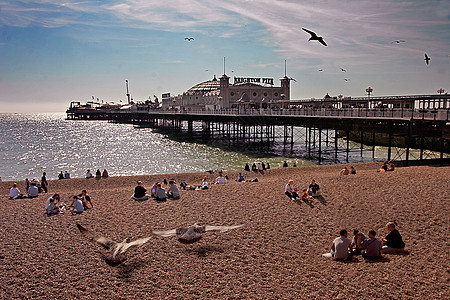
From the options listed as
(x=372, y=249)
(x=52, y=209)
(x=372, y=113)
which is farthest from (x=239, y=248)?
(x=372, y=113)

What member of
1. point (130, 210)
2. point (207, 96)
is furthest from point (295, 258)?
point (207, 96)

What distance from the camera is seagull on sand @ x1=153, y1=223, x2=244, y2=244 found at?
8.92m

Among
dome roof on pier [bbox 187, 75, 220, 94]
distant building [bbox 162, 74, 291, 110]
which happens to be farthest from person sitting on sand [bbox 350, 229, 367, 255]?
dome roof on pier [bbox 187, 75, 220, 94]

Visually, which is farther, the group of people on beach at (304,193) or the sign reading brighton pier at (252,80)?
the sign reading brighton pier at (252,80)

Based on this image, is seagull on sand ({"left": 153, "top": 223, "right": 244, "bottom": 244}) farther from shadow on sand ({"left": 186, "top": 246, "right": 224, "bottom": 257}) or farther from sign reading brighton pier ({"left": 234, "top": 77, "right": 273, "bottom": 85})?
sign reading brighton pier ({"left": 234, "top": 77, "right": 273, "bottom": 85})

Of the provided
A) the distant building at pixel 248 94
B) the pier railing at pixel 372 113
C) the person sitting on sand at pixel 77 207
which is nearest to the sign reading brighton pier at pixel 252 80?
the distant building at pixel 248 94

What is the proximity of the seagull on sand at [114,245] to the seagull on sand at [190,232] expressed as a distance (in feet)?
2.28

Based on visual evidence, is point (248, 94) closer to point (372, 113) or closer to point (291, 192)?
point (372, 113)

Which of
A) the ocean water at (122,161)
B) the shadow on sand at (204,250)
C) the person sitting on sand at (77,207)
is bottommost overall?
the ocean water at (122,161)

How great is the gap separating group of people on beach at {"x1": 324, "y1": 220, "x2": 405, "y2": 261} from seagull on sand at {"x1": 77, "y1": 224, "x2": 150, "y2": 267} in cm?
434

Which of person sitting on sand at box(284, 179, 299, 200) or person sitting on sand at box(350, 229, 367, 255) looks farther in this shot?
person sitting on sand at box(284, 179, 299, 200)

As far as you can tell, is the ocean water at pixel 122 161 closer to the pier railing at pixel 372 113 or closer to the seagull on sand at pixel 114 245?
the pier railing at pixel 372 113

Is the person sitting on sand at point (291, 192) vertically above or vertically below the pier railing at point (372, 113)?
below

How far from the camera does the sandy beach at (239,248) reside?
686 centimetres
